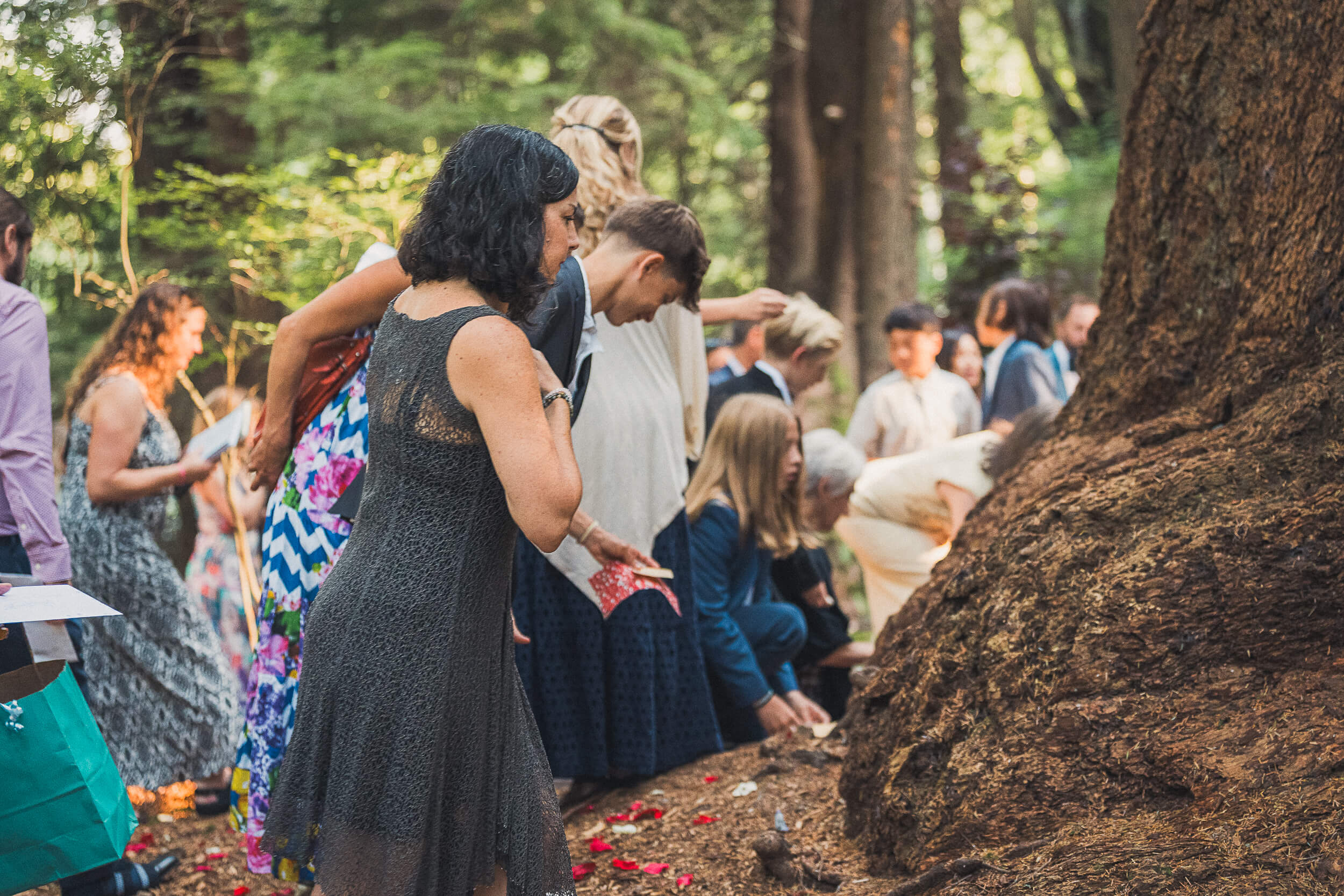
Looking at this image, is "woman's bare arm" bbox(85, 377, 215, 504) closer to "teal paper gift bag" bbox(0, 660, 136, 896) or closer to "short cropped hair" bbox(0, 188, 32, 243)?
"short cropped hair" bbox(0, 188, 32, 243)

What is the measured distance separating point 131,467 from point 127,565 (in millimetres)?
414

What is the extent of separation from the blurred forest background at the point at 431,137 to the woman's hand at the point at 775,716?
3421 millimetres

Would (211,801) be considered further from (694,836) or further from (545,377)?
(545,377)

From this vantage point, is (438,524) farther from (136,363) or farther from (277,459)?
(136,363)

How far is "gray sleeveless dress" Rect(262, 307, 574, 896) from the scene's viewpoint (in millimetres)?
2045

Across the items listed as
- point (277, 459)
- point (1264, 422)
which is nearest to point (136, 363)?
point (277, 459)

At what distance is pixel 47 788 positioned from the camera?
98.4 inches

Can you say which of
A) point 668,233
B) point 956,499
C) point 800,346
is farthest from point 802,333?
point 668,233

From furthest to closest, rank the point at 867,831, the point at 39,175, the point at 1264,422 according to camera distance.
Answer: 1. the point at 39,175
2. the point at 867,831
3. the point at 1264,422

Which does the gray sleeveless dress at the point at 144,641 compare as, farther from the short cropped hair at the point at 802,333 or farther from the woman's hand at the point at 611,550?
the short cropped hair at the point at 802,333

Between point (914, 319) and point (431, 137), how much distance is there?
475cm

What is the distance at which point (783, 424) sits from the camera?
4.97m

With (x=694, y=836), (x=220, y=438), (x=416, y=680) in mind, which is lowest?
(x=694, y=836)

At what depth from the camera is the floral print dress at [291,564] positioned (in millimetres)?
2979
